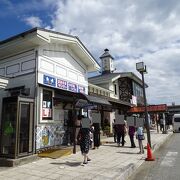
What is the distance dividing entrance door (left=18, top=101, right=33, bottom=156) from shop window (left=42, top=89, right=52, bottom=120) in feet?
5.47

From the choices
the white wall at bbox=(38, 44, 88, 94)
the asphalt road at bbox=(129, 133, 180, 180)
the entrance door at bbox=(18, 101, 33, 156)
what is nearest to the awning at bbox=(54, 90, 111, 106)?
the white wall at bbox=(38, 44, 88, 94)

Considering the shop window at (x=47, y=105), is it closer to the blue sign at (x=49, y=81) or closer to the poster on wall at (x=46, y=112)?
the poster on wall at (x=46, y=112)

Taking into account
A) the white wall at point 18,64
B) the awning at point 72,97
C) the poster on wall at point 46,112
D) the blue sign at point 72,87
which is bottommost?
the poster on wall at point 46,112

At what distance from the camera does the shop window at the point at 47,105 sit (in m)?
12.0

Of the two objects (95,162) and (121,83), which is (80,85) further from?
(121,83)

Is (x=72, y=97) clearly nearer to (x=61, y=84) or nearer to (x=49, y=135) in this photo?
(x=61, y=84)

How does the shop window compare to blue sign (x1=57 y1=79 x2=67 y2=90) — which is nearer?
the shop window

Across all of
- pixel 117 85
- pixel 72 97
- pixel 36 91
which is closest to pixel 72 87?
pixel 72 97

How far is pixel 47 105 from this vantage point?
12.4m

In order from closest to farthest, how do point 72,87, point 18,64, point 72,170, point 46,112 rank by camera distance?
point 72,170 < point 46,112 < point 18,64 < point 72,87

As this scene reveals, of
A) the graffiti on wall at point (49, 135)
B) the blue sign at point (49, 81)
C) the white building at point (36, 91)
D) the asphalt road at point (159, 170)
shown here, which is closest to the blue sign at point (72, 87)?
the white building at point (36, 91)

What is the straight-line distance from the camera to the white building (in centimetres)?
994

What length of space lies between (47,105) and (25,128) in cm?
242

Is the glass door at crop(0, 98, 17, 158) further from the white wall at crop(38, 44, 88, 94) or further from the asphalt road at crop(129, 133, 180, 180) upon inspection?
the asphalt road at crop(129, 133, 180, 180)
